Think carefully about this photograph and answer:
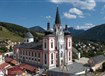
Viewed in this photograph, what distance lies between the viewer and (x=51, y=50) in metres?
53.4

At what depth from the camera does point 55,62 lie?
54.7m

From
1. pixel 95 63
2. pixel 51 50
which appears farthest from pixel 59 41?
pixel 95 63

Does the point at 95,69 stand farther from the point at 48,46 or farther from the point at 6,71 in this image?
the point at 6,71

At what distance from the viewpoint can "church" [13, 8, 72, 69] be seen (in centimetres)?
5322

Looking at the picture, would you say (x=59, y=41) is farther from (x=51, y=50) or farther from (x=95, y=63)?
(x=95, y=63)

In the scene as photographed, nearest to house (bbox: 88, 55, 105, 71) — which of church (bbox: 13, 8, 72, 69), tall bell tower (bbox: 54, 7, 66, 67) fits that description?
church (bbox: 13, 8, 72, 69)

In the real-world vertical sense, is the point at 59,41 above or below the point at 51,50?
above

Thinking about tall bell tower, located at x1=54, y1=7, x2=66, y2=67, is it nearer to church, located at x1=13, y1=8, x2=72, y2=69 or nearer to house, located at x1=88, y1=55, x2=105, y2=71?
church, located at x1=13, y1=8, x2=72, y2=69

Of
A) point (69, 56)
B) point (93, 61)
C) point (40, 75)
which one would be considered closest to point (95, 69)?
point (93, 61)

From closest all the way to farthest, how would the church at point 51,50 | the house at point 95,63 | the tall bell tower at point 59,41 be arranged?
the church at point 51,50, the tall bell tower at point 59,41, the house at point 95,63

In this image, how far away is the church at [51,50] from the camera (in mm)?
53219

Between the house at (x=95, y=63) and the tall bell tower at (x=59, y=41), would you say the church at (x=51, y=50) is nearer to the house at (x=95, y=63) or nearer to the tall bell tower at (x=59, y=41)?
the tall bell tower at (x=59, y=41)

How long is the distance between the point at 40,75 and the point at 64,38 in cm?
1467

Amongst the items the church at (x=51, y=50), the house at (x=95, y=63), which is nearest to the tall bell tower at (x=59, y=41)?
the church at (x=51, y=50)
